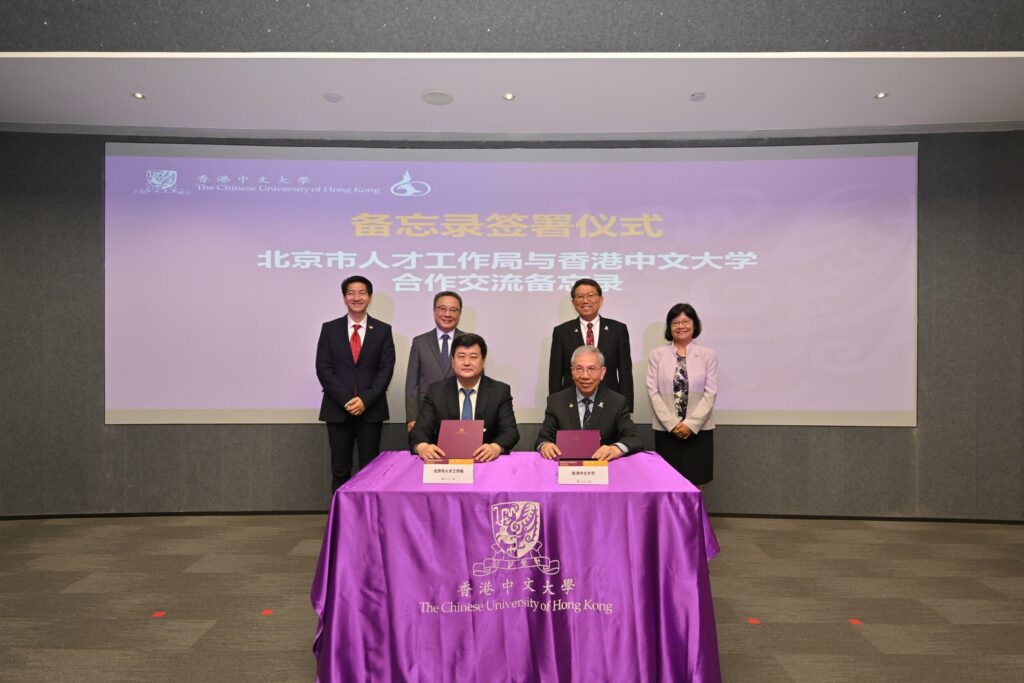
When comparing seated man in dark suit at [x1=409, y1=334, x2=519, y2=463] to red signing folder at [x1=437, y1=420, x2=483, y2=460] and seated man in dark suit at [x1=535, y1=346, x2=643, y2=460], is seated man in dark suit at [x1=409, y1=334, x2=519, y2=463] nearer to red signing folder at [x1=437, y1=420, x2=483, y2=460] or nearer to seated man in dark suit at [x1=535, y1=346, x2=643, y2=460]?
seated man in dark suit at [x1=535, y1=346, x2=643, y2=460]

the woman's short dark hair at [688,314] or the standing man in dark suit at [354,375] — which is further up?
the woman's short dark hair at [688,314]

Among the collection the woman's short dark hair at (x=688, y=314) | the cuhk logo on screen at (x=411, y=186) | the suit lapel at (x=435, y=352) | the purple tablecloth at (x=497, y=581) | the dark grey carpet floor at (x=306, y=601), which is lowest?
the dark grey carpet floor at (x=306, y=601)

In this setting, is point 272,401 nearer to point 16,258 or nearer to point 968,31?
point 16,258

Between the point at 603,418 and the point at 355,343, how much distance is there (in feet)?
6.91

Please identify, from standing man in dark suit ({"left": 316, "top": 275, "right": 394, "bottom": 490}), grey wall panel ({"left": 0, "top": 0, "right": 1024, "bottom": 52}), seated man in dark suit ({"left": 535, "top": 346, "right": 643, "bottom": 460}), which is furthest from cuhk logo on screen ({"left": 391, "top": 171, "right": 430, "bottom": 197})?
seated man in dark suit ({"left": 535, "top": 346, "right": 643, "bottom": 460})

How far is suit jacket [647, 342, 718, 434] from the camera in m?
3.78

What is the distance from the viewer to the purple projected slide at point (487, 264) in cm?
431

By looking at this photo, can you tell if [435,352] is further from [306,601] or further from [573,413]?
[306,601]

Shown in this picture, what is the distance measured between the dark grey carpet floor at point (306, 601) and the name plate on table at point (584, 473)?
1.05 metres

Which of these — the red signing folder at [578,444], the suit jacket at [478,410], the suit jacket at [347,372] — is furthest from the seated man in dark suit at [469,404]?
the suit jacket at [347,372]

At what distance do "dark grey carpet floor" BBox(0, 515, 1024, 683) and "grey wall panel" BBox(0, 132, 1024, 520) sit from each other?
279 mm

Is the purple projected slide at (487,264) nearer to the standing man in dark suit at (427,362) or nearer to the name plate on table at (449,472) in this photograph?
the standing man in dark suit at (427,362)

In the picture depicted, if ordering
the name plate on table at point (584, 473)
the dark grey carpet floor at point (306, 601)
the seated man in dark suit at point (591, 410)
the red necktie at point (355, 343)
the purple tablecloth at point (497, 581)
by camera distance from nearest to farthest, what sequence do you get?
1. the purple tablecloth at point (497, 581)
2. the name plate on table at point (584, 473)
3. the dark grey carpet floor at point (306, 601)
4. the seated man in dark suit at point (591, 410)
5. the red necktie at point (355, 343)

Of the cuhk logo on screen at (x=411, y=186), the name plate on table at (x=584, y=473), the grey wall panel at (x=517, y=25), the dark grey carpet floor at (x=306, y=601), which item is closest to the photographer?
the name plate on table at (x=584, y=473)
